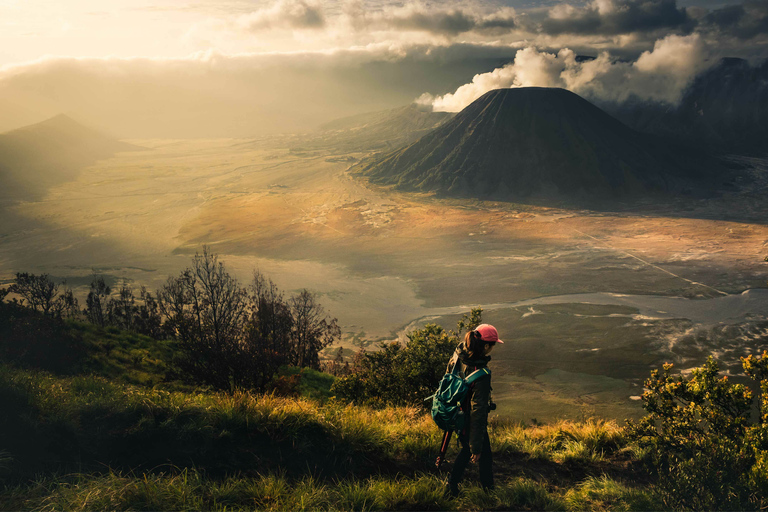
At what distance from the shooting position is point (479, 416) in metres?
5.39

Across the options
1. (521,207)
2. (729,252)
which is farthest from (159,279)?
(729,252)

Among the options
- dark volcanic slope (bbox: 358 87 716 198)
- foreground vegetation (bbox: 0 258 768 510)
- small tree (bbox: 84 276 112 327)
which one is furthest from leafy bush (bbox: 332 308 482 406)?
dark volcanic slope (bbox: 358 87 716 198)

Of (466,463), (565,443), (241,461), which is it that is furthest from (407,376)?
(241,461)

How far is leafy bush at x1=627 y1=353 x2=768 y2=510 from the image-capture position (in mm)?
4965

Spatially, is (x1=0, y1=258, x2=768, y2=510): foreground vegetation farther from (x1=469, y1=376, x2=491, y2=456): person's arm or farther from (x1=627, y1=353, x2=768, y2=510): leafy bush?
(x1=469, y1=376, x2=491, y2=456): person's arm

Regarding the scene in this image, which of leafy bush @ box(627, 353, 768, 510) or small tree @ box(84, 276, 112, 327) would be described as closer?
leafy bush @ box(627, 353, 768, 510)

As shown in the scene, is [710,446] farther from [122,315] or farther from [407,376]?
[122,315]

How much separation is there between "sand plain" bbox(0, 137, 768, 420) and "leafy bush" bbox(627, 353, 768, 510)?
16.1m

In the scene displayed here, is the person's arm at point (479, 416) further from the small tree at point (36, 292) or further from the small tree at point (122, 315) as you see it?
the small tree at point (122, 315)

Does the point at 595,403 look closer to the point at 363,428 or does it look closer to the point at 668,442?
the point at 668,442

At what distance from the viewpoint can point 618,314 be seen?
42.0m

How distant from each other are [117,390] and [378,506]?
4.63 metres

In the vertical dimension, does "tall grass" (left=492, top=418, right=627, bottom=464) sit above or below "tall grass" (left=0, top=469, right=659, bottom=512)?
below

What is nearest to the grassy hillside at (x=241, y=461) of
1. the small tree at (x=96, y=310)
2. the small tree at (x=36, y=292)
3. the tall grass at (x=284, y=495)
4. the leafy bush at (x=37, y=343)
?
the tall grass at (x=284, y=495)
